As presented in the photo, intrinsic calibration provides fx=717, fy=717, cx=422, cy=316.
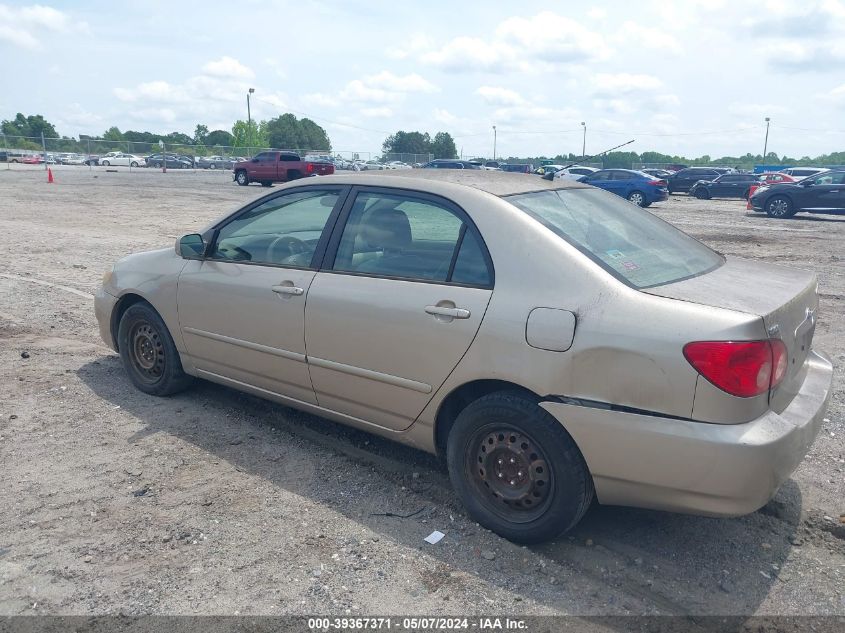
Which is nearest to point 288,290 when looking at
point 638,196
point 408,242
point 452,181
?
point 408,242

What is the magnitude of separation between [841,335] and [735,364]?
504 cm

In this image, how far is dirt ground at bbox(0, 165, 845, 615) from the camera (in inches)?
115

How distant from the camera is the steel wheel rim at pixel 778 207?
22.1m

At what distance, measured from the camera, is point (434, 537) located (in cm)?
337

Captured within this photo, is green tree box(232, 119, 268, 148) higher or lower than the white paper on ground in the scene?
higher

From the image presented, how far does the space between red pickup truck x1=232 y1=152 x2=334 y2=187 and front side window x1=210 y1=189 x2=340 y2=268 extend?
94.4ft

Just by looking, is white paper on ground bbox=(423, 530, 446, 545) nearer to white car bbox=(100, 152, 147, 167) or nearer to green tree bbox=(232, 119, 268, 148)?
white car bbox=(100, 152, 147, 167)

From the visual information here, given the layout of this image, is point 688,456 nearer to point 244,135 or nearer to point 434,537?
point 434,537

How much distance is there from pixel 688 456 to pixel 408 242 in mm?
1759

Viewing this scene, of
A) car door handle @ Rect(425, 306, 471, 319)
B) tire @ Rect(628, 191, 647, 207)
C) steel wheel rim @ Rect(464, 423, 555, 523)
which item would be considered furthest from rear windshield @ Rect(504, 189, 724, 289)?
tire @ Rect(628, 191, 647, 207)

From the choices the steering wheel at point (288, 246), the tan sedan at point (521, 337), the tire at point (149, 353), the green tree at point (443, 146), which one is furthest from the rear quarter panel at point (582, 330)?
the green tree at point (443, 146)

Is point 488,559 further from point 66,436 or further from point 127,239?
point 127,239

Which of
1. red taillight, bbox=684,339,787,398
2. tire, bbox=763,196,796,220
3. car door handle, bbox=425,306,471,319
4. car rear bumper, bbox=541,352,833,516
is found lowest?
tire, bbox=763,196,796,220

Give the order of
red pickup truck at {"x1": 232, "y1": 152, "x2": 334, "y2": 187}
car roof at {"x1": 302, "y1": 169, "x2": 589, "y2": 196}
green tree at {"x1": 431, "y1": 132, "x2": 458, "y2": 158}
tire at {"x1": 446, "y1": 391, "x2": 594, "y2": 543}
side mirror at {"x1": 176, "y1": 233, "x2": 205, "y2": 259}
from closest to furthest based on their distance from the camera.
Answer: tire at {"x1": 446, "y1": 391, "x2": 594, "y2": 543}, car roof at {"x1": 302, "y1": 169, "x2": 589, "y2": 196}, side mirror at {"x1": 176, "y1": 233, "x2": 205, "y2": 259}, red pickup truck at {"x1": 232, "y1": 152, "x2": 334, "y2": 187}, green tree at {"x1": 431, "y1": 132, "x2": 458, "y2": 158}
